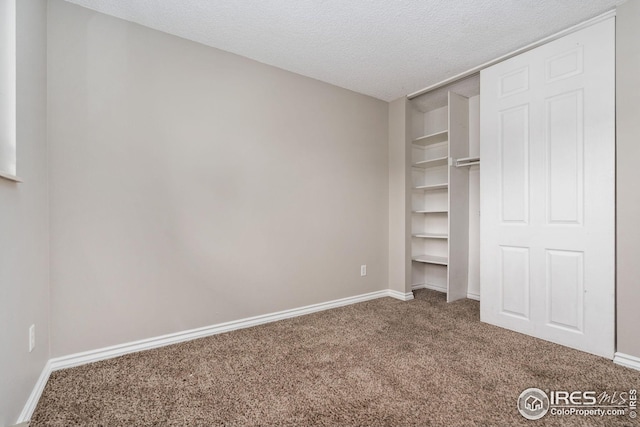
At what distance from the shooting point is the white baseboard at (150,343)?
1.75m

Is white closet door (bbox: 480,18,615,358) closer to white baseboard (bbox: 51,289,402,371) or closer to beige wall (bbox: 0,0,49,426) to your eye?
white baseboard (bbox: 51,289,402,371)

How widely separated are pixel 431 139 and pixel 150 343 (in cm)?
379

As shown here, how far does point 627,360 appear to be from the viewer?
2070 mm

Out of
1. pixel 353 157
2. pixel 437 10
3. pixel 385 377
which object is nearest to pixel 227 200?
pixel 353 157

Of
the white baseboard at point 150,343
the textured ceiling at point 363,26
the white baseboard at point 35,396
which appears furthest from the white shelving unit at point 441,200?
the white baseboard at point 35,396

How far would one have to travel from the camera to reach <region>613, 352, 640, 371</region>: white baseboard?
2035mm

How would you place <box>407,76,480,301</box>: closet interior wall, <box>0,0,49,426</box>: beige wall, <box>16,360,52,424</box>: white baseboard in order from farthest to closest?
<box>407,76,480,301</box>: closet interior wall, <box>16,360,52,424</box>: white baseboard, <box>0,0,49,426</box>: beige wall

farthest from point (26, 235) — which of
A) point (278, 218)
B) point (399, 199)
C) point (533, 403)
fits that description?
point (399, 199)

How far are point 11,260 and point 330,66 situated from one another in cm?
280

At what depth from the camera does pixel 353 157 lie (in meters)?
3.62

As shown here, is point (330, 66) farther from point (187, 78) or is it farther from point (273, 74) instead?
Result: point (187, 78)

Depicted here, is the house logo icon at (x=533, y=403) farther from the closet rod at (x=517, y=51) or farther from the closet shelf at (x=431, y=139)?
the closet shelf at (x=431, y=139)

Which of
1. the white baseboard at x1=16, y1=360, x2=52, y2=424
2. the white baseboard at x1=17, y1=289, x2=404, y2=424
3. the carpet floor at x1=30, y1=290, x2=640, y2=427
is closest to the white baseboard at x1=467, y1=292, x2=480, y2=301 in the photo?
the carpet floor at x1=30, y1=290, x2=640, y2=427

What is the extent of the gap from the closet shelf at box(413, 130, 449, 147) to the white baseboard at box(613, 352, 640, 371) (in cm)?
256
